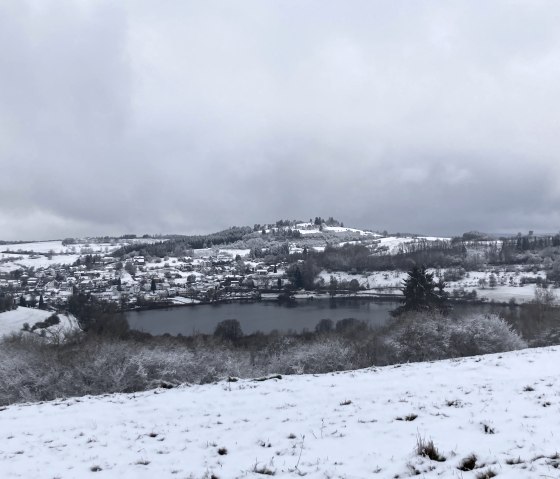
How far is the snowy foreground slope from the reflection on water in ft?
236

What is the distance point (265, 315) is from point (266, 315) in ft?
0.93

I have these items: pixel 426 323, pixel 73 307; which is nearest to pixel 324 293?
pixel 73 307

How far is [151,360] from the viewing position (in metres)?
24.9

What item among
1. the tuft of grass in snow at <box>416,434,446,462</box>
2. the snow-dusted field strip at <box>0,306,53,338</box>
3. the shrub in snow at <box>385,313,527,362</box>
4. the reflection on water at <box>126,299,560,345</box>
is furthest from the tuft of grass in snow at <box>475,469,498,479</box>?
the snow-dusted field strip at <box>0,306,53,338</box>

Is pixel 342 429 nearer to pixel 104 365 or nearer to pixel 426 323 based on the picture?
pixel 104 365

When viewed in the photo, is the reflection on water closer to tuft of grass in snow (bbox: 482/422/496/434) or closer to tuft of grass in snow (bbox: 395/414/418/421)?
tuft of grass in snow (bbox: 395/414/418/421)

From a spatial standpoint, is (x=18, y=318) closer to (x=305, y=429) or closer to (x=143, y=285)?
(x=143, y=285)

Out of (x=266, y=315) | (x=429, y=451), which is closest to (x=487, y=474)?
(x=429, y=451)

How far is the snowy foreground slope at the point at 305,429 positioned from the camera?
614cm

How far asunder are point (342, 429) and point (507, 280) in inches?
5655

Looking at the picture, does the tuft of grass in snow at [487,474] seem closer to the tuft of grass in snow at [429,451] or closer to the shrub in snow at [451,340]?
the tuft of grass in snow at [429,451]

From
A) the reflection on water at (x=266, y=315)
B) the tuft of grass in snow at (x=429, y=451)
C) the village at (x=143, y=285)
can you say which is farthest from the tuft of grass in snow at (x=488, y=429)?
the village at (x=143, y=285)

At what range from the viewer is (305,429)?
8469mm

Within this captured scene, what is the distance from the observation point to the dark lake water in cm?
9456
